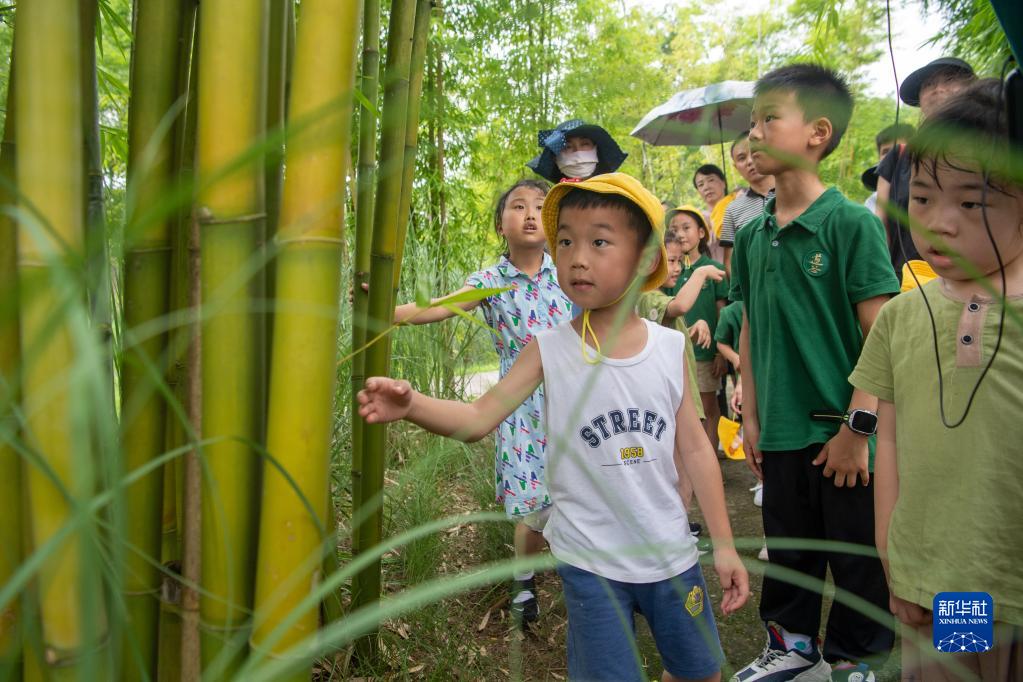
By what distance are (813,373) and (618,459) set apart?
733mm

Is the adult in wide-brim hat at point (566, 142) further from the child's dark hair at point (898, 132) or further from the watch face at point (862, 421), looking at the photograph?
the child's dark hair at point (898, 132)

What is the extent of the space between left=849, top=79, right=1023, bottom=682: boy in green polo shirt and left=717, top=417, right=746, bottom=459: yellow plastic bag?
2883 millimetres

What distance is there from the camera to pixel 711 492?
1563 mm

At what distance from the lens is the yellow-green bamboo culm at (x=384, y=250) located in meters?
1.24

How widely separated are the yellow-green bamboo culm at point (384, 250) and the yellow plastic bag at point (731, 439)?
124 inches

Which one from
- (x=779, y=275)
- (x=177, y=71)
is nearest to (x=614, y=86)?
(x=779, y=275)

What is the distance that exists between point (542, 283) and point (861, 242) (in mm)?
1135

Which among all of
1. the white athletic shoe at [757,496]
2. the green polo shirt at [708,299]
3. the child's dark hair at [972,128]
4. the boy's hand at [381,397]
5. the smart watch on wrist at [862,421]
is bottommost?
the white athletic shoe at [757,496]

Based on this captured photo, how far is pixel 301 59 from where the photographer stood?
23.3 inches

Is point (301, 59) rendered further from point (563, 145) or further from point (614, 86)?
point (614, 86)

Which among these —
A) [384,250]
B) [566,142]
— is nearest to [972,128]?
[384,250]

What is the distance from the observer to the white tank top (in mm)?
1507

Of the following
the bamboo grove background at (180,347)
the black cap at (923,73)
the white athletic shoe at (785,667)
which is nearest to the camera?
the bamboo grove background at (180,347)

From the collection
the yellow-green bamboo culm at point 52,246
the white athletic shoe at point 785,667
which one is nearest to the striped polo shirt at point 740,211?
the white athletic shoe at point 785,667
